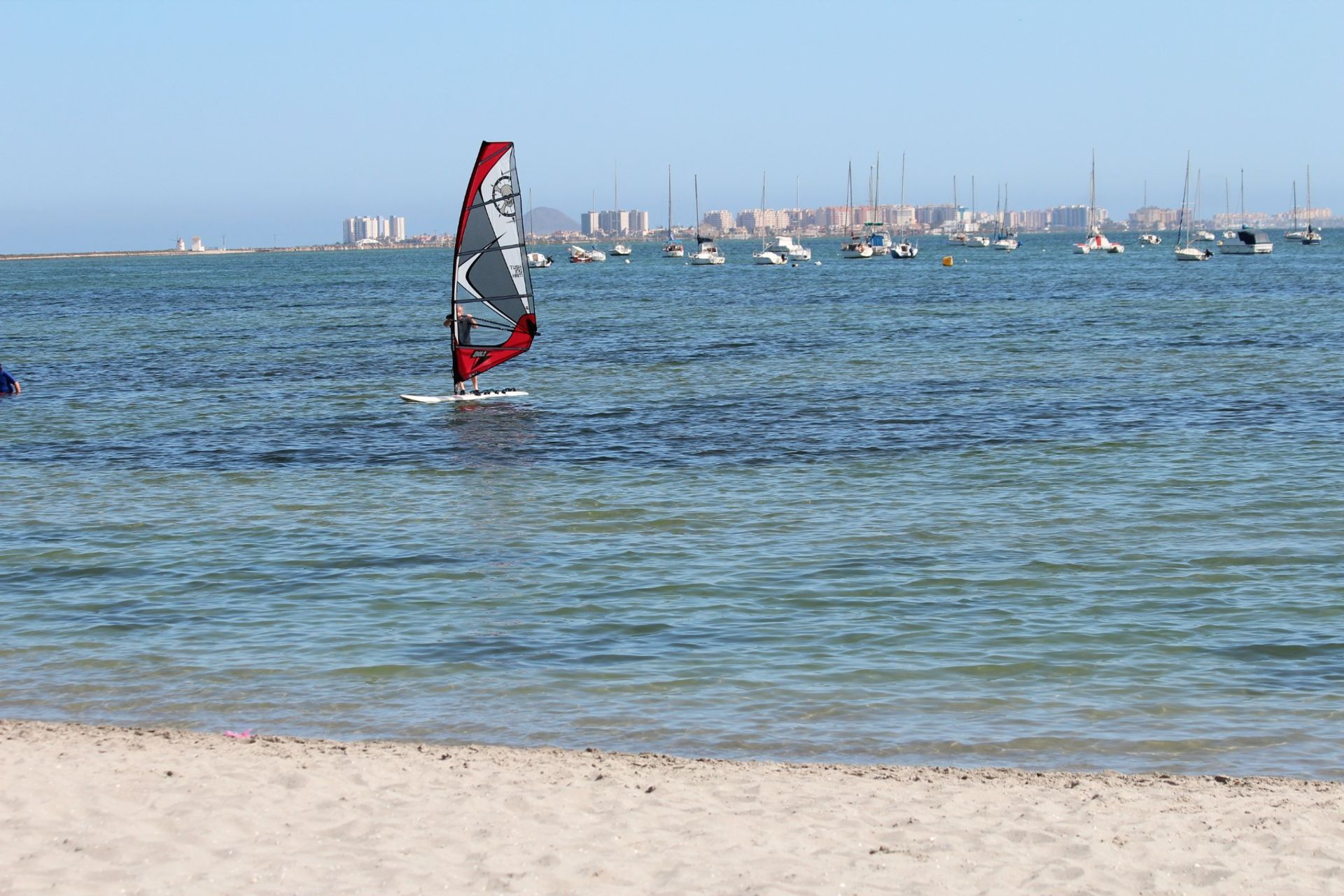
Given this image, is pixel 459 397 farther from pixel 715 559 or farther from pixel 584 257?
pixel 584 257

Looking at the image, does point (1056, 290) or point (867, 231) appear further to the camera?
point (867, 231)

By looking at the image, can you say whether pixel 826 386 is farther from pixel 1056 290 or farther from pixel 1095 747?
pixel 1056 290

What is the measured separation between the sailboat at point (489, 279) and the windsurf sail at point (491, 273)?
14 mm

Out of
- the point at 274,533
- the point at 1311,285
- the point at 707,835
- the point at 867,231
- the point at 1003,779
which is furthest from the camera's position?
the point at 867,231

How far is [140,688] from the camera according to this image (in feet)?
37.9

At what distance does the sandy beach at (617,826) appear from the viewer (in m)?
7.36

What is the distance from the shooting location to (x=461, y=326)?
1195 inches

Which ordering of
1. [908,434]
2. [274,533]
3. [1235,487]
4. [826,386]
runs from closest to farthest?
1. [274,533]
2. [1235,487]
3. [908,434]
4. [826,386]

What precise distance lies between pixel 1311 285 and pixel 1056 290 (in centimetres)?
1339

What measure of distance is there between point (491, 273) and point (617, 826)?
22890 millimetres

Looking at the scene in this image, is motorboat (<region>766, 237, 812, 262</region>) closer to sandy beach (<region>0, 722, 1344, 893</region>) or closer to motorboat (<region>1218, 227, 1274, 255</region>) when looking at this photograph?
motorboat (<region>1218, 227, 1274, 255</region>)

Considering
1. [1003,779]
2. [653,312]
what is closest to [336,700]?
[1003,779]

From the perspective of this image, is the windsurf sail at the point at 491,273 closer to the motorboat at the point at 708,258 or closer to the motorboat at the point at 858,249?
the motorboat at the point at 708,258

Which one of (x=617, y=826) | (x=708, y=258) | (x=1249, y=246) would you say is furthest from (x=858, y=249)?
(x=617, y=826)
